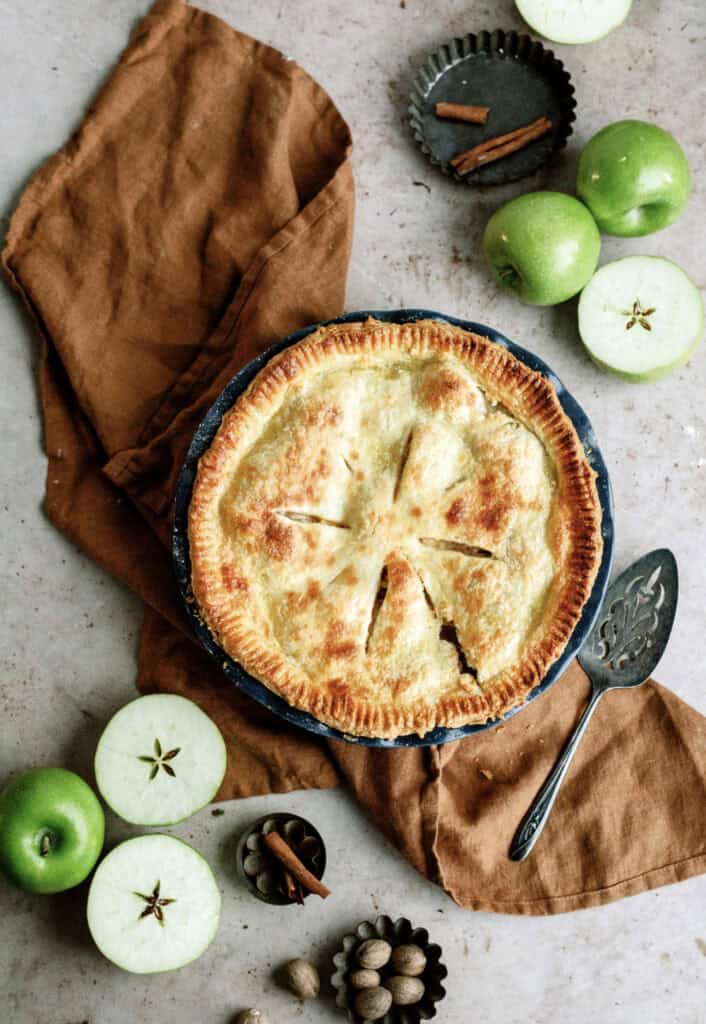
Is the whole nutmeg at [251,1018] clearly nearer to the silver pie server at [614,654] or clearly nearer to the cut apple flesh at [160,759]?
the cut apple flesh at [160,759]

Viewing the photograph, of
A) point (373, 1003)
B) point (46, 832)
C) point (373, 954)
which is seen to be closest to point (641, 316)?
point (373, 954)

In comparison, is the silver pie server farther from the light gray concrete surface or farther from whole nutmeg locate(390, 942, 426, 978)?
whole nutmeg locate(390, 942, 426, 978)

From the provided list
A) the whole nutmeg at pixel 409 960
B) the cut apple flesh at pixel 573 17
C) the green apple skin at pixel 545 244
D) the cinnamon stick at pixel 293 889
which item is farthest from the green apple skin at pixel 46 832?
the cut apple flesh at pixel 573 17

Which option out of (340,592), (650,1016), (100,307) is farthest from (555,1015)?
(100,307)

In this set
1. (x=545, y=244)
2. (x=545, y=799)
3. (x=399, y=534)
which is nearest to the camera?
(x=399, y=534)

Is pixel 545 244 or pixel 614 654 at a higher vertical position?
pixel 545 244

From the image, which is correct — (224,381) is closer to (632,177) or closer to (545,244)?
(545,244)

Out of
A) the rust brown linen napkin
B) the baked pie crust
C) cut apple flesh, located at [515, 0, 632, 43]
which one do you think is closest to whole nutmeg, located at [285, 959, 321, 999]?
the rust brown linen napkin
